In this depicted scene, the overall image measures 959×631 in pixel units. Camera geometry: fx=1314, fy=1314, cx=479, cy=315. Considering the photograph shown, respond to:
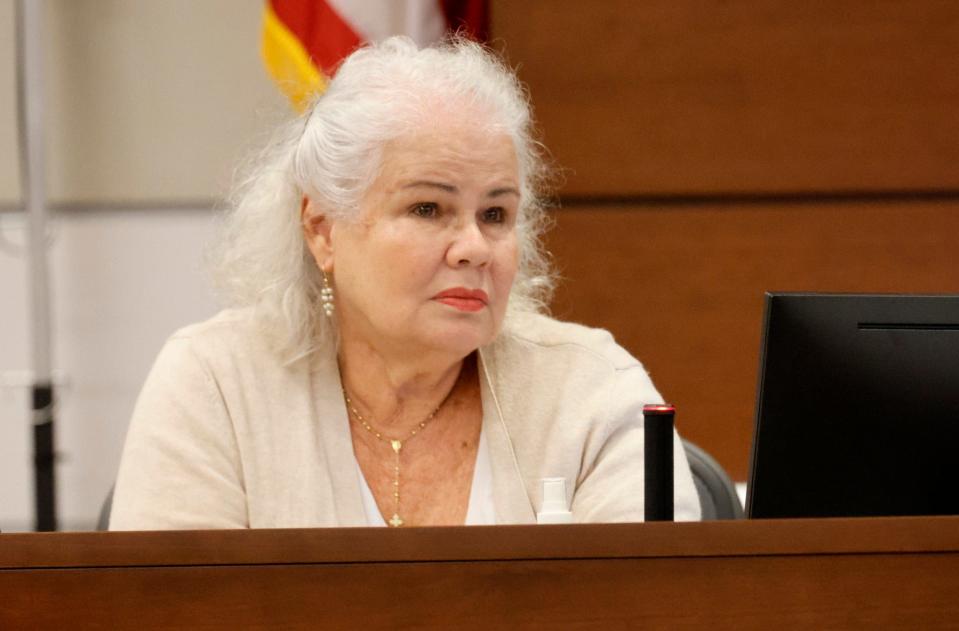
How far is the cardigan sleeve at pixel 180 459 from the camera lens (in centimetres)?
186

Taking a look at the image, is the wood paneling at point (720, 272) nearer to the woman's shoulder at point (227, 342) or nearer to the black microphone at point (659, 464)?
the woman's shoulder at point (227, 342)

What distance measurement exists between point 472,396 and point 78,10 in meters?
1.88

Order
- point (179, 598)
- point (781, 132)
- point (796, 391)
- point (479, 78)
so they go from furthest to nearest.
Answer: point (781, 132) → point (479, 78) → point (796, 391) → point (179, 598)

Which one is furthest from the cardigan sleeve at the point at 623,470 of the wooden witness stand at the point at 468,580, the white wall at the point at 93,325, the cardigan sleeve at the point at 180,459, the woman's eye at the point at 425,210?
the white wall at the point at 93,325

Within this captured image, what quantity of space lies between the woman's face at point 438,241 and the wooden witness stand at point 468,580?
84 centimetres

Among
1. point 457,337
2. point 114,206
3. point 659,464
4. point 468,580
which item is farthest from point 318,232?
point 114,206

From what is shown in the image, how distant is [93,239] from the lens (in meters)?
3.42

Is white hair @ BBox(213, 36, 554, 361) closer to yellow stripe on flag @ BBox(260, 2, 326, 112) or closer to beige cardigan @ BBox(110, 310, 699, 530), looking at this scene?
beige cardigan @ BBox(110, 310, 699, 530)

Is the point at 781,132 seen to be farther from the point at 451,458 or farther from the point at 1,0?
the point at 1,0

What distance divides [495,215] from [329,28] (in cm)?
125

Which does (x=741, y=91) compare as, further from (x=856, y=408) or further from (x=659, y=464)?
(x=659, y=464)

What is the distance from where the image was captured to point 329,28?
10.0 ft

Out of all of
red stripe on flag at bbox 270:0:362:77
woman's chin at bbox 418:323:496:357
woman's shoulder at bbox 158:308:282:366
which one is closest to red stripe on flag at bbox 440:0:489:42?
red stripe on flag at bbox 270:0:362:77

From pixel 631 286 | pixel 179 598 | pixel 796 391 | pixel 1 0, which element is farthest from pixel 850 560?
pixel 1 0
